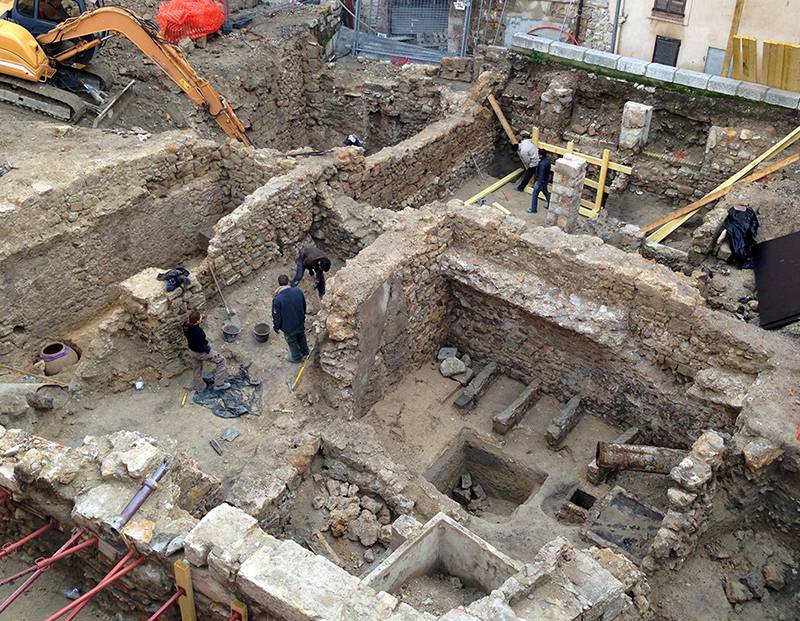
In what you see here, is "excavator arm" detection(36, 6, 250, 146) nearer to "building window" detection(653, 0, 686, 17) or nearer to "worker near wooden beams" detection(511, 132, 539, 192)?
"worker near wooden beams" detection(511, 132, 539, 192)

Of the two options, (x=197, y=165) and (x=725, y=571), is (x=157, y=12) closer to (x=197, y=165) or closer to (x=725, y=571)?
(x=197, y=165)

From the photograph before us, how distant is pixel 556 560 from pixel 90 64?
39.4 ft

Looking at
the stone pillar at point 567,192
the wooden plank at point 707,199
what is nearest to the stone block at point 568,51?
the stone pillar at point 567,192

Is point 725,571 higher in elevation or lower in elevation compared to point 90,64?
lower

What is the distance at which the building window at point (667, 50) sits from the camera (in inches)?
612

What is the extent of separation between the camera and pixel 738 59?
13.3 metres

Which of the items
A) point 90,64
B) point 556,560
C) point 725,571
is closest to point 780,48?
point 725,571

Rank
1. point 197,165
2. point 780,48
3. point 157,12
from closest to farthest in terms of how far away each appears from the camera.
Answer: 1. point 197,165
2. point 780,48
3. point 157,12

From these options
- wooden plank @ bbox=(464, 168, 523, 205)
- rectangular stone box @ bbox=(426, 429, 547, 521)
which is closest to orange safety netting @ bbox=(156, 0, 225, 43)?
wooden plank @ bbox=(464, 168, 523, 205)

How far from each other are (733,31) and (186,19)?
10.2 m

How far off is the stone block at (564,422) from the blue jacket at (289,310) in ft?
10.1

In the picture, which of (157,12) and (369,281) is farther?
(157,12)

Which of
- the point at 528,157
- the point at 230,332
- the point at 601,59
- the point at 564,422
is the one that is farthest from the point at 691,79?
the point at 230,332

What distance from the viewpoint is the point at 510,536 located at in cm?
762
